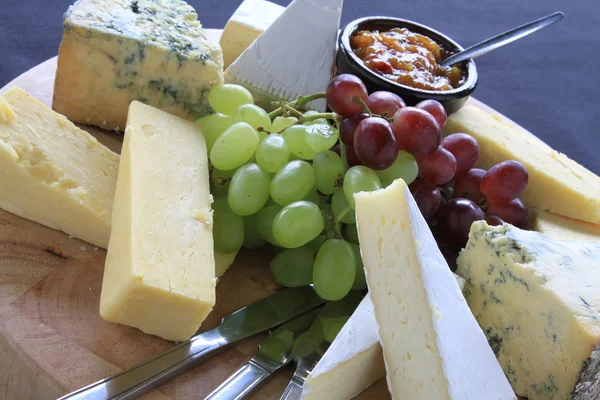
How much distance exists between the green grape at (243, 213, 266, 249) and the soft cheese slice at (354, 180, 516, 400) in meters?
0.33

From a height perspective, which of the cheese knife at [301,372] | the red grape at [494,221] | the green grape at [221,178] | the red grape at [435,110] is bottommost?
the cheese knife at [301,372]

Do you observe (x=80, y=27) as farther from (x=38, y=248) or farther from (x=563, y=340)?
(x=563, y=340)

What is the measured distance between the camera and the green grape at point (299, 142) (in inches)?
49.9

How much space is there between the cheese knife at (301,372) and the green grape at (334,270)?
0.11 meters

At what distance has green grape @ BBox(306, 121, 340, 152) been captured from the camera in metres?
1.23

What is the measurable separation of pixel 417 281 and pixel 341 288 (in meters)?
0.24

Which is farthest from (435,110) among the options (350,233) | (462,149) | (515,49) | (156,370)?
(515,49)

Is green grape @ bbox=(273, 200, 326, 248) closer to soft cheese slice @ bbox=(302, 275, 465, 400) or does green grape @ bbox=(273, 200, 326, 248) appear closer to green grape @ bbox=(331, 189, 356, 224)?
green grape @ bbox=(331, 189, 356, 224)

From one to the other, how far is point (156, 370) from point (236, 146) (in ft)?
1.53

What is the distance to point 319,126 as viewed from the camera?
49.3 inches

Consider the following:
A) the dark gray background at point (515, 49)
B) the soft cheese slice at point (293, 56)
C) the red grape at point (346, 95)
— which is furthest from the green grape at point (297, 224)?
the dark gray background at point (515, 49)

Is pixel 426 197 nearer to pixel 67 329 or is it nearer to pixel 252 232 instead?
pixel 252 232

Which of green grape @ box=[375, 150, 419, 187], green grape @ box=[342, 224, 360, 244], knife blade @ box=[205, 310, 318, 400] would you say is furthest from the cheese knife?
green grape @ box=[375, 150, 419, 187]

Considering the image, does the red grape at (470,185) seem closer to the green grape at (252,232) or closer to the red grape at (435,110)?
the red grape at (435,110)
